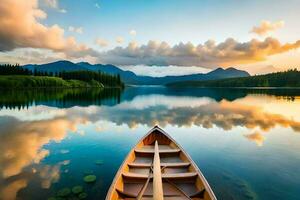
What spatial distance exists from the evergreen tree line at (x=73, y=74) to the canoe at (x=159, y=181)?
509 ft

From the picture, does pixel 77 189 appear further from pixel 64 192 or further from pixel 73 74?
pixel 73 74

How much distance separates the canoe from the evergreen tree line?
15528cm

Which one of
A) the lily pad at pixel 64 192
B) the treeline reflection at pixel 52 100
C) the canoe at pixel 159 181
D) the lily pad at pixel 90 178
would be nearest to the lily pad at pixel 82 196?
the lily pad at pixel 64 192

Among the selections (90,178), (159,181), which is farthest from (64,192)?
(159,181)

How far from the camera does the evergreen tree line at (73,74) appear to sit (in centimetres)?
13888

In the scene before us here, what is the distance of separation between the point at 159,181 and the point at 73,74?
545 feet

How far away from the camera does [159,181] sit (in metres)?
7.58

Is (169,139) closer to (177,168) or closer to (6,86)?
(177,168)

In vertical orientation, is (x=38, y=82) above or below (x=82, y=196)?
above

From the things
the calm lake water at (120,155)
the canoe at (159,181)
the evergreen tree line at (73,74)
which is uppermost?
the evergreen tree line at (73,74)

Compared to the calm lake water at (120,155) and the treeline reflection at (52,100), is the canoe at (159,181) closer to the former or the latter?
the calm lake water at (120,155)

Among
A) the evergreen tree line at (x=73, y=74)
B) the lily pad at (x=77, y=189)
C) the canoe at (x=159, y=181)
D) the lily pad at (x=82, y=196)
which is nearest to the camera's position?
the canoe at (x=159, y=181)

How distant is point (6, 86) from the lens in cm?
10819

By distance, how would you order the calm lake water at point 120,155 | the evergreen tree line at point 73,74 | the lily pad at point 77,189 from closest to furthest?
the lily pad at point 77,189, the calm lake water at point 120,155, the evergreen tree line at point 73,74
